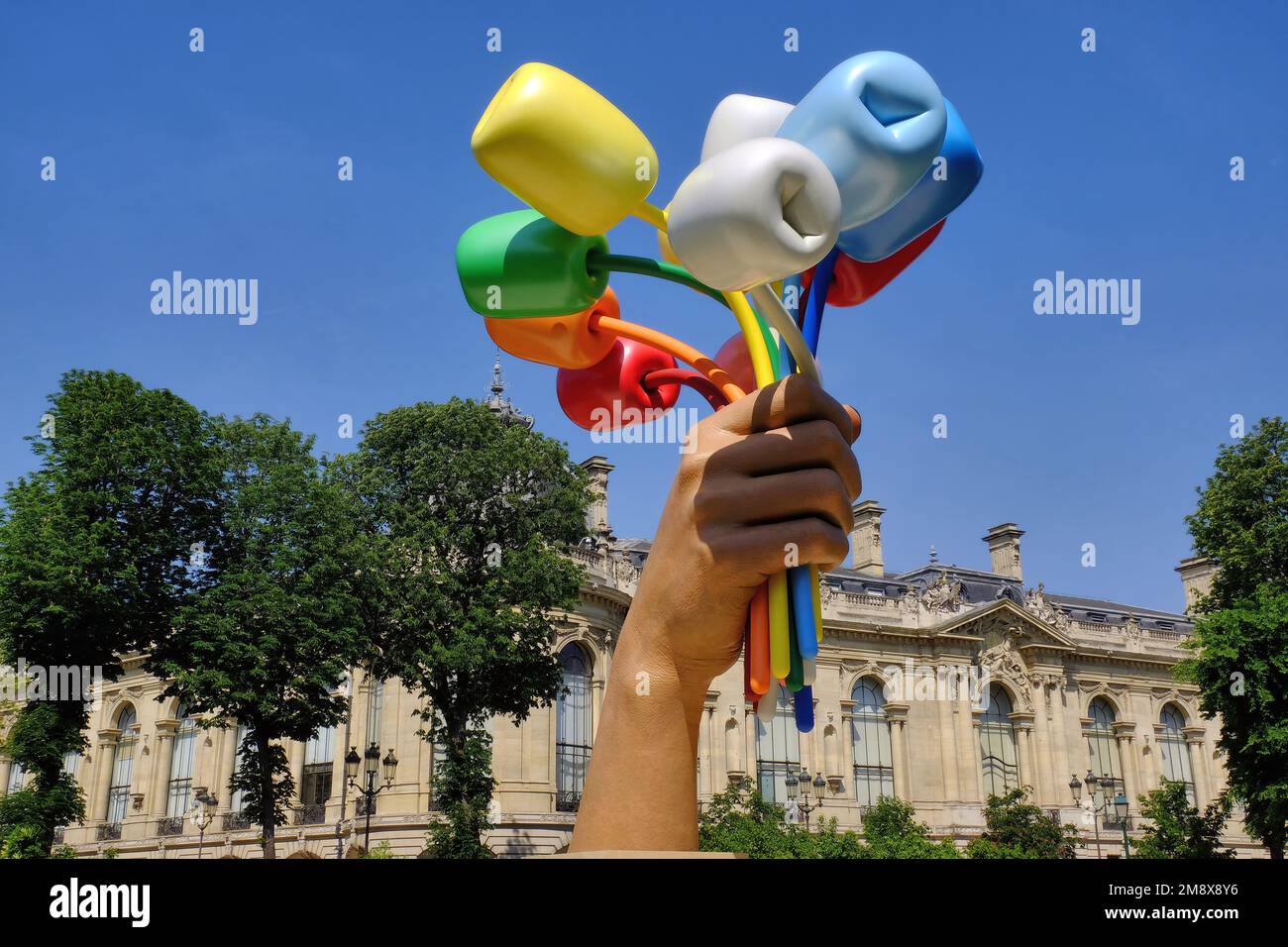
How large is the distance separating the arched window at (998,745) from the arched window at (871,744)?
4417mm

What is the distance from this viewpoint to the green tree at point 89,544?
77.7 feet

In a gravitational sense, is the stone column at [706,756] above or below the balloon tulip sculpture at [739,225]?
below

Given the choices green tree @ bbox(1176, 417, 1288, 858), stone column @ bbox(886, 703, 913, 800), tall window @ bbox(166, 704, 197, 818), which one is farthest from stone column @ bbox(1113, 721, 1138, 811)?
tall window @ bbox(166, 704, 197, 818)

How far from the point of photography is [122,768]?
4562cm

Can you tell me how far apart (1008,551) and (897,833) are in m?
22.7

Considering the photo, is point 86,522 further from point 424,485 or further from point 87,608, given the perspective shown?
point 424,485

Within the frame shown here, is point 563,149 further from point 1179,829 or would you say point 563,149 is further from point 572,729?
point 1179,829

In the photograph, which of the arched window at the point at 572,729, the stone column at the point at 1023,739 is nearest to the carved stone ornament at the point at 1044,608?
the stone column at the point at 1023,739

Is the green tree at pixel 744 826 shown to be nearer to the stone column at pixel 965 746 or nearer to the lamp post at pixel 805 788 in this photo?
the lamp post at pixel 805 788

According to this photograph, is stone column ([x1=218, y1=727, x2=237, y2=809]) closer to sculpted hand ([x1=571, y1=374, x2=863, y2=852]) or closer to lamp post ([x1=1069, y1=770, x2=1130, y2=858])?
lamp post ([x1=1069, y1=770, x2=1130, y2=858])

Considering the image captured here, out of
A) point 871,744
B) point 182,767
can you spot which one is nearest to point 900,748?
point 871,744

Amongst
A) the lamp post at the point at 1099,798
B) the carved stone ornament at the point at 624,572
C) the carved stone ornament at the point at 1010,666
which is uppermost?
the carved stone ornament at the point at 624,572

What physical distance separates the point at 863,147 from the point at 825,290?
133cm
